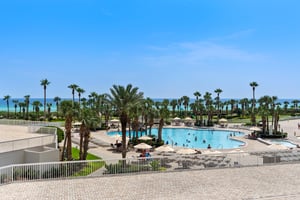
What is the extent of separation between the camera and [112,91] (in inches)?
1101

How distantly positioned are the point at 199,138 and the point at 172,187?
126 feet

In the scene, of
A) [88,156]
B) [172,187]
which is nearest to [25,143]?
[88,156]

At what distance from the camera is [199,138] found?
53094 mm

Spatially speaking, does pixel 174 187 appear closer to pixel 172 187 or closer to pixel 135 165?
pixel 172 187

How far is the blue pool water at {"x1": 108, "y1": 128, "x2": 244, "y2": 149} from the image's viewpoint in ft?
147

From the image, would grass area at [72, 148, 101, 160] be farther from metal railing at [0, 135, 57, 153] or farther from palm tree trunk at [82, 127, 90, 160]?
metal railing at [0, 135, 57, 153]

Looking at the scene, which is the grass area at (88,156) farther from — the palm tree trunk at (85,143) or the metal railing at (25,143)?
the metal railing at (25,143)

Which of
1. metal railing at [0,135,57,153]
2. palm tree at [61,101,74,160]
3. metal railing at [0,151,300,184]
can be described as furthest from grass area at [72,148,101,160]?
metal railing at [0,151,300,184]

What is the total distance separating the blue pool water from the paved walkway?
24118 millimetres

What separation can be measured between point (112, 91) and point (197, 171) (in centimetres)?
1249

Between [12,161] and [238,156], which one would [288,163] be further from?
[12,161]

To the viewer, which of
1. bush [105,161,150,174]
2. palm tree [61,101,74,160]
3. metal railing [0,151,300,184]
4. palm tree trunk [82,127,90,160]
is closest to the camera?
metal railing [0,151,300,184]

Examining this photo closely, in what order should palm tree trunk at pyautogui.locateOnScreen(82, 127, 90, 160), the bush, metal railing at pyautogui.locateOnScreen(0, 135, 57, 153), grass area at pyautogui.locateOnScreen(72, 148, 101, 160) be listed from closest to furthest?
the bush, metal railing at pyautogui.locateOnScreen(0, 135, 57, 153), palm tree trunk at pyautogui.locateOnScreen(82, 127, 90, 160), grass area at pyautogui.locateOnScreen(72, 148, 101, 160)

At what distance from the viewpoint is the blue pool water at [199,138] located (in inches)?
1768
